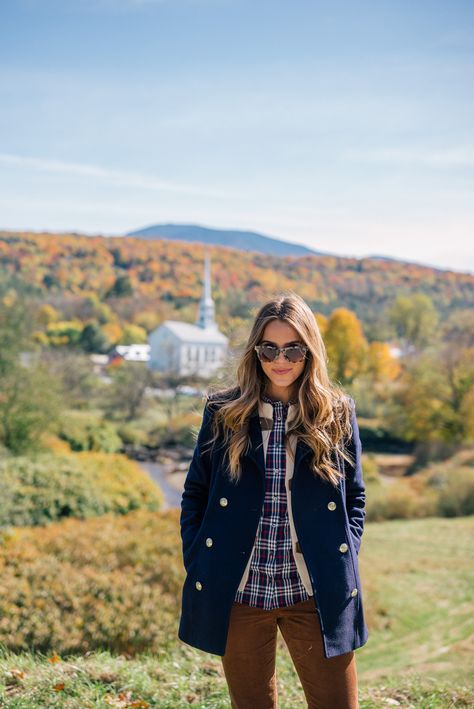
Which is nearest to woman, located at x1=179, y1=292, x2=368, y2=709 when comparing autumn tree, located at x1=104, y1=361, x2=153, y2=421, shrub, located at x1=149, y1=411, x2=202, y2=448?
shrub, located at x1=149, y1=411, x2=202, y2=448

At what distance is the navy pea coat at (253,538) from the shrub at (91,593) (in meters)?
A: 4.36

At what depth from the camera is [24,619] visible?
21.5 feet

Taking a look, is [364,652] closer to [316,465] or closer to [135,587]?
[135,587]

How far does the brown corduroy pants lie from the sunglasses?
0.87 m

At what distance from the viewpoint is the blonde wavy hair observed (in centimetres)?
249

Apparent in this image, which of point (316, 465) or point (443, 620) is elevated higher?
point (316, 465)

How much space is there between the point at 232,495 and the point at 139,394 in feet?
102

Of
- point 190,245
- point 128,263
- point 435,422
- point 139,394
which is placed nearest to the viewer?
point 435,422

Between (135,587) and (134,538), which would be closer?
(135,587)

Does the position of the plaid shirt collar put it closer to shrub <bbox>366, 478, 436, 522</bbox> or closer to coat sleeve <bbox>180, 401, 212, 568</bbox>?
coat sleeve <bbox>180, 401, 212, 568</bbox>

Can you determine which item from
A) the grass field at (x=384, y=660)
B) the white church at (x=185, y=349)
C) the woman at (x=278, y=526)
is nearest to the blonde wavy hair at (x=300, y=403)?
the woman at (x=278, y=526)

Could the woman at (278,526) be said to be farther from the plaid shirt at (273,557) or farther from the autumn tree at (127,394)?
the autumn tree at (127,394)

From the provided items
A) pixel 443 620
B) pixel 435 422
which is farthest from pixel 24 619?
pixel 435 422

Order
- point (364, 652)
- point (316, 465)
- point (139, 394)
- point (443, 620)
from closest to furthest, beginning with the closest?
point (316, 465), point (364, 652), point (443, 620), point (139, 394)
